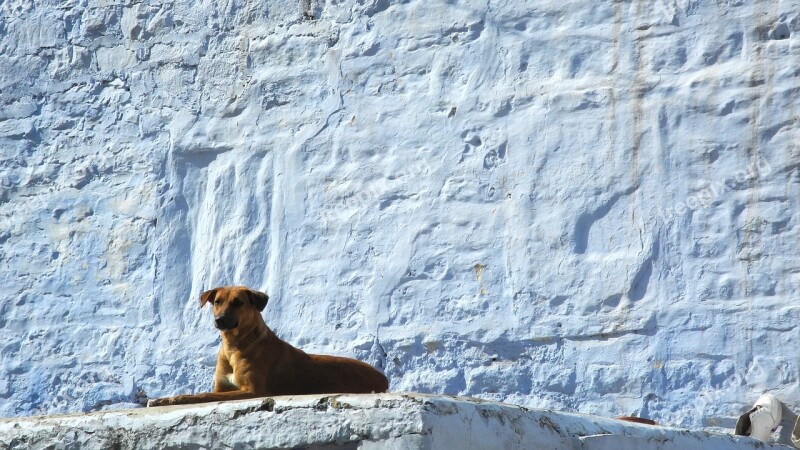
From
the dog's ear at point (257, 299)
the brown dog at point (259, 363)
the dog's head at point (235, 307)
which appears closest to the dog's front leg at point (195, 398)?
the brown dog at point (259, 363)

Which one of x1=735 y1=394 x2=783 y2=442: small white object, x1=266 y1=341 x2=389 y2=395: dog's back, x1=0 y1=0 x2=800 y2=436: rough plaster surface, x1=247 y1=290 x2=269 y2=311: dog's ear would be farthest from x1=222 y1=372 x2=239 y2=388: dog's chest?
x1=735 y1=394 x2=783 y2=442: small white object

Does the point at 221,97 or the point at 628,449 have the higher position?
the point at 221,97

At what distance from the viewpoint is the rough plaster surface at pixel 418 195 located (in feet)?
24.9

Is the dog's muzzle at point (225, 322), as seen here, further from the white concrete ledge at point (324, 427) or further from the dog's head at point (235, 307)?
the white concrete ledge at point (324, 427)

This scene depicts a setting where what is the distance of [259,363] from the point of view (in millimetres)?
6266

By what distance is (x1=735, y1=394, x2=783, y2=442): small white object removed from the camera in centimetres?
699

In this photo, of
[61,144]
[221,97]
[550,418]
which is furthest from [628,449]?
[61,144]

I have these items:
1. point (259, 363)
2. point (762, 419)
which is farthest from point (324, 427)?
point (762, 419)

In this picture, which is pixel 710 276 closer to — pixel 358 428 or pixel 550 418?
pixel 550 418

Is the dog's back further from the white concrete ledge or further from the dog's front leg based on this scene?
the white concrete ledge

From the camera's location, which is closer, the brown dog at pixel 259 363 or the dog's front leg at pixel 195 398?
the dog's front leg at pixel 195 398

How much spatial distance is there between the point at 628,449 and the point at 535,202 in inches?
94.7

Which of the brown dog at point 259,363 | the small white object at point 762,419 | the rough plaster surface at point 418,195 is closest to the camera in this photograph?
the brown dog at point 259,363

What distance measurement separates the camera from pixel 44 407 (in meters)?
8.60
